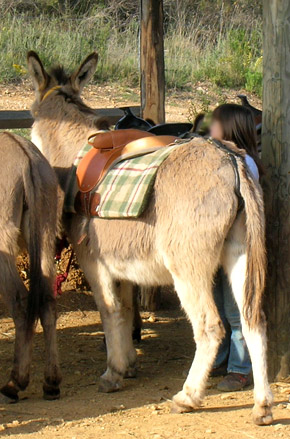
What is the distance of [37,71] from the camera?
540 cm

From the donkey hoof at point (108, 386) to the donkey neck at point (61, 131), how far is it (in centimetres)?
145

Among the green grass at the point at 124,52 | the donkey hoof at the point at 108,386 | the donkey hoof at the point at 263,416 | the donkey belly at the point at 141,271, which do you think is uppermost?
the green grass at the point at 124,52

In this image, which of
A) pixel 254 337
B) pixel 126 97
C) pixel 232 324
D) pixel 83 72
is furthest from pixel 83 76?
pixel 126 97

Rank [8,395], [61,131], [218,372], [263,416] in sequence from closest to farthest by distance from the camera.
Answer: [263,416] < [8,395] < [218,372] < [61,131]

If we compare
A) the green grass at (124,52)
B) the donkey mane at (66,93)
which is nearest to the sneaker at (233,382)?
the donkey mane at (66,93)

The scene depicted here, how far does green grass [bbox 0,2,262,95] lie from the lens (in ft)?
47.7

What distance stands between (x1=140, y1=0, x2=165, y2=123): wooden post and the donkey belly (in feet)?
7.19

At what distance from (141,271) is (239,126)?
116 centimetres

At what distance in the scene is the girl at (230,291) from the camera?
4.64 metres

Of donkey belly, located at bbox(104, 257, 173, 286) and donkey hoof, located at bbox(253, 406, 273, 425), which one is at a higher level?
donkey belly, located at bbox(104, 257, 173, 286)

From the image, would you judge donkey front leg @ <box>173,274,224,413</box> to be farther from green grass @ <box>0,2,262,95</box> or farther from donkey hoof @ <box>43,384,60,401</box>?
green grass @ <box>0,2,262,95</box>

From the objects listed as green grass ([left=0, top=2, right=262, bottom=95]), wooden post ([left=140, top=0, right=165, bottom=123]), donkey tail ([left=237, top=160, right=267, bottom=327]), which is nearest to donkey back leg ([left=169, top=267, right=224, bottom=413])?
donkey tail ([left=237, top=160, right=267, bottom=327])

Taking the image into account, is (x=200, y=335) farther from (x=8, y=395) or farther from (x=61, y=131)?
(x=61, y=131)

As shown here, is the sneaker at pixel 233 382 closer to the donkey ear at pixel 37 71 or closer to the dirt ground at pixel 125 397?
the dirt ground at pixel 125 397
